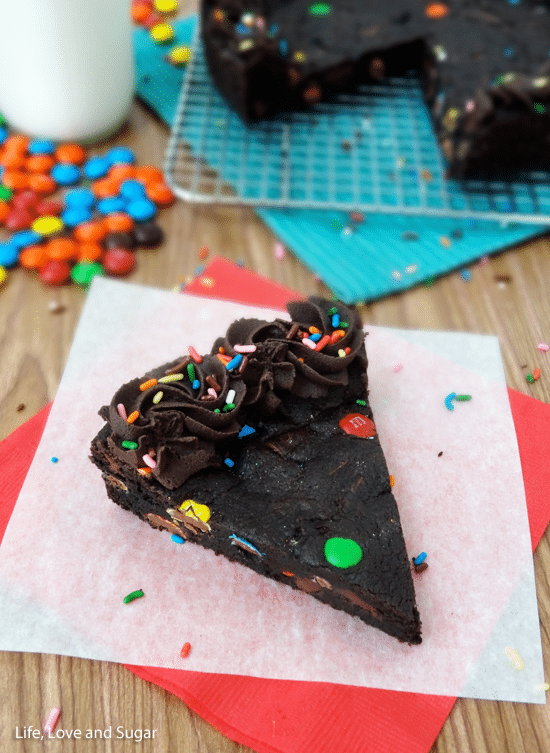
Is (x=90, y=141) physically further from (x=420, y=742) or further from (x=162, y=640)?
(x=420, y=742)

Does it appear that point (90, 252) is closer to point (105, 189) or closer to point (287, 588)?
point (105, 189)

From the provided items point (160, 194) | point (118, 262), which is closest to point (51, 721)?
point (118, 262)

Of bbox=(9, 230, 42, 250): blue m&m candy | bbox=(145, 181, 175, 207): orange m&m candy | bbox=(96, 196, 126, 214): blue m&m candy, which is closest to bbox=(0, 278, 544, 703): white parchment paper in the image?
bbox=(9, 230, 42, 250): blue m&m candy

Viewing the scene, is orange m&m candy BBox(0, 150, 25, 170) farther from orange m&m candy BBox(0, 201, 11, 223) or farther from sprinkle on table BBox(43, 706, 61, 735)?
sprinkle on table BBox(43, 706, 61, 735)

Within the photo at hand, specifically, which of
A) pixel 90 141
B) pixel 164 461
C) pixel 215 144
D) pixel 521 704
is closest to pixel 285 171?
pixel 215 144

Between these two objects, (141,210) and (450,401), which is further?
(141,210)

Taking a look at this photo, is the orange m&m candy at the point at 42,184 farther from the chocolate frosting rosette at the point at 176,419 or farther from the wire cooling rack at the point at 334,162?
the chocolate frosting rosette at the point at 176,419
